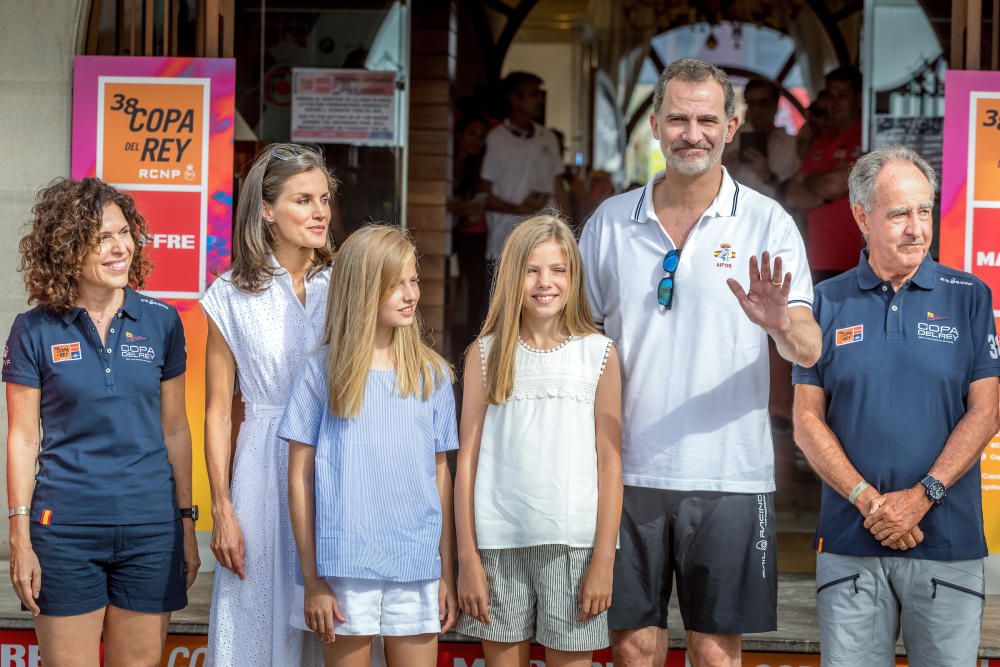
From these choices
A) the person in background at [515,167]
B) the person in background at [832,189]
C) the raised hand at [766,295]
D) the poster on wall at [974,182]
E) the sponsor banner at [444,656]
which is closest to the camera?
the raised hand at [766,295]

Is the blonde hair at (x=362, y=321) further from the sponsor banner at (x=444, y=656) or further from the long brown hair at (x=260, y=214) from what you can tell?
the sponsor banner at (x=444, y=656)

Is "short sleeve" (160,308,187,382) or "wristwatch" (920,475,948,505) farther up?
"short sleeve" (160,308,187,382)

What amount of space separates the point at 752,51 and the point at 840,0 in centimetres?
465

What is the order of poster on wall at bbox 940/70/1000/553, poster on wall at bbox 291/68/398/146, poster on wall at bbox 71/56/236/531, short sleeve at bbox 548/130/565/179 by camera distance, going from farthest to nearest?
short sleeve at bbox 548/130/565/179, poster on wall at bbox 291/68/398/146, poster on wall at bbox 71/56/236/531, poster on wall at bbox 940/70/1000/553

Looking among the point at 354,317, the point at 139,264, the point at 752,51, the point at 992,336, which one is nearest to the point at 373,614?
the point at 354,317

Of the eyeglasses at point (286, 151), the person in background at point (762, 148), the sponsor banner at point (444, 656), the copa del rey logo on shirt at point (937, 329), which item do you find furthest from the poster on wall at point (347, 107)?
the copa del rey logo on shirt at point (937, 329)

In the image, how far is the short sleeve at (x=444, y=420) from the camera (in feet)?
9.95

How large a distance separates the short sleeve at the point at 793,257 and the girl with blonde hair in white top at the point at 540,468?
466mm

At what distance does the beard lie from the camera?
302 cm

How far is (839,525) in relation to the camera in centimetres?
300

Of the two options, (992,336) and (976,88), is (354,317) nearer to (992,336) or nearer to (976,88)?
(992,336)

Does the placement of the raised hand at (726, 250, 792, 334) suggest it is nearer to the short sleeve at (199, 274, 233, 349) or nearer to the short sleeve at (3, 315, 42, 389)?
the short sleeve at (199, 274, 233, 349)

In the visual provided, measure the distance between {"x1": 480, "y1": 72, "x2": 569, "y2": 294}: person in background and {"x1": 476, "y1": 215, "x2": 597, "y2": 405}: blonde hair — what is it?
5.03 m

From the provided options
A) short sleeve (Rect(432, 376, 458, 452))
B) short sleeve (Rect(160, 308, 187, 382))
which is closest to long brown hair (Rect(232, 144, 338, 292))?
short sleeve (Rect(160, 308, 187, 382))
